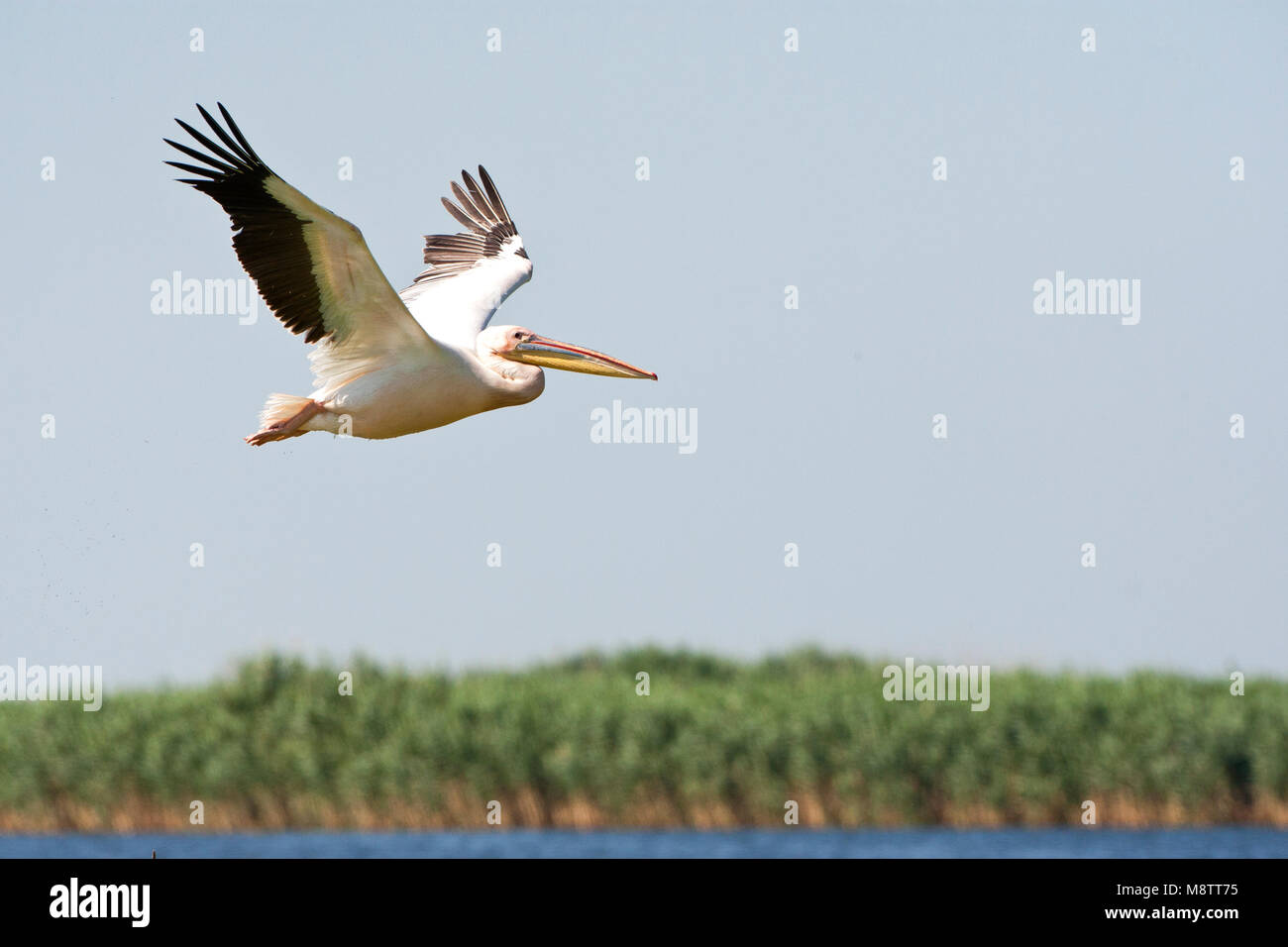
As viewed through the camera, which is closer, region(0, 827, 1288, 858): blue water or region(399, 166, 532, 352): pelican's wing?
region(399, 166, 532, 352): pelican's wing

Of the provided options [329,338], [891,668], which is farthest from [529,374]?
[891,668]

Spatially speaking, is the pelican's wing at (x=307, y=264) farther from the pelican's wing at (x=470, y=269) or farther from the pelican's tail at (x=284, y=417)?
the pelican's wing at (x=470, y=269)

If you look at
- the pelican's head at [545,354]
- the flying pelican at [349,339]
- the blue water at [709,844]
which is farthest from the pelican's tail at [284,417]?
the blue water at [709,844]

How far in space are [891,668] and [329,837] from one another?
23.4ft

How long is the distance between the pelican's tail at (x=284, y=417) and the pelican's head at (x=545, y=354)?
0.83 meters

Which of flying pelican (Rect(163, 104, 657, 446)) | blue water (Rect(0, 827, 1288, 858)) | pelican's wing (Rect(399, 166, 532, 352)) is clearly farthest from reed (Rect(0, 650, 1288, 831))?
flying pelican (Rect(163, 104, 657, 446))

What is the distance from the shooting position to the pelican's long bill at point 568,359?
881cm

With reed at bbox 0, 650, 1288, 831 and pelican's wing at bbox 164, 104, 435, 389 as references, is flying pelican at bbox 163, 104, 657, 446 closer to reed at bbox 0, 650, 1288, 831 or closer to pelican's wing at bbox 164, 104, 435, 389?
pelican's wing at bbox 164, 104, 435, 389

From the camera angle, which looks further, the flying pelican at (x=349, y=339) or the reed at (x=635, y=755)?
the reed at (x=635, y=755)

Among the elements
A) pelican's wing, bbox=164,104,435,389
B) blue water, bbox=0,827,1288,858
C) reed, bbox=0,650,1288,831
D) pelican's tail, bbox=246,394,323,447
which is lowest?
blue water, bbox=0,827,1288,858

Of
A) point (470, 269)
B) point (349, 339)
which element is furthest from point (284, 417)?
point (470, 269)

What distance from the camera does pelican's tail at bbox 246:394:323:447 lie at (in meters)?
8.43

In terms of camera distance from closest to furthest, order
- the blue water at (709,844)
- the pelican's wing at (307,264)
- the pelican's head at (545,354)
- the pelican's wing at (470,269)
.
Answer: the pelican's wing at (307,264), the pelican's head at (545,354), the pelican's wing at (470,269), the blue water at (709,844)
